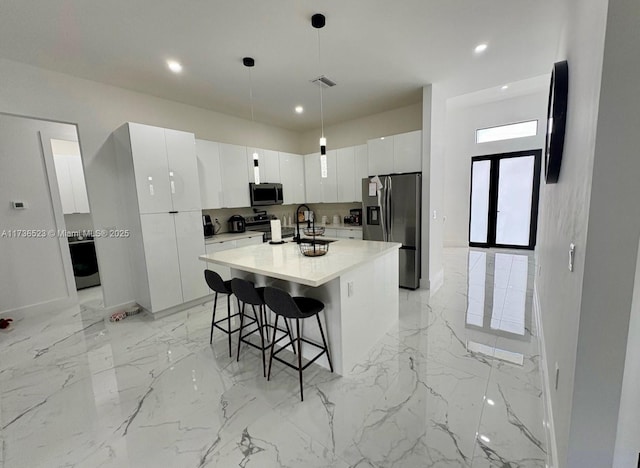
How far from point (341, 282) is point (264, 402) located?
105 cm

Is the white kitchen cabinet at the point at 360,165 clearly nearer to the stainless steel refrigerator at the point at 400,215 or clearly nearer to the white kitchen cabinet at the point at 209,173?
the stainless steel refrigerator at the point at 400,215

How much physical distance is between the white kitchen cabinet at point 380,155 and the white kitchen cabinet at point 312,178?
4.17 feet

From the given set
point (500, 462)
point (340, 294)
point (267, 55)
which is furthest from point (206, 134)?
point (500, 462)

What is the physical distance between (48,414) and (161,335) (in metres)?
1.12

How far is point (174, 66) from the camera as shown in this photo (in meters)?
2.96

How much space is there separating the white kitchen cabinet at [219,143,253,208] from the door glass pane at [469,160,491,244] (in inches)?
217

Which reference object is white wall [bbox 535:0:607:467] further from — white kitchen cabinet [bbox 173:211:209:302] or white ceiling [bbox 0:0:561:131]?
white kitchen cabinet [bbox 173:211:209:302]

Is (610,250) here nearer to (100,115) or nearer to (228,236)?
(228,236)

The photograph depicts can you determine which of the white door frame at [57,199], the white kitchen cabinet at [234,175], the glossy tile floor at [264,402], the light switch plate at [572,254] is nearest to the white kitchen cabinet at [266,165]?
the white kitchen cabinet at [234,175]

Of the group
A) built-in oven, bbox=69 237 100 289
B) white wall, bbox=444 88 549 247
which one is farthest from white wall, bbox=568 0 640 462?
built-in oven, bbox=69 237 100 289

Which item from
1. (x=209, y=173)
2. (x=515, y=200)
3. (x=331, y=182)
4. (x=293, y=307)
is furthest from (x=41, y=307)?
(x=515, y=200)

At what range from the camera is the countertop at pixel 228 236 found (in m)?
4.00

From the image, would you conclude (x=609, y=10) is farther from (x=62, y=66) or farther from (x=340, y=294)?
(x=62, y=66)

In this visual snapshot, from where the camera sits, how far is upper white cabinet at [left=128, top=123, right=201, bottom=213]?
10.7ft
